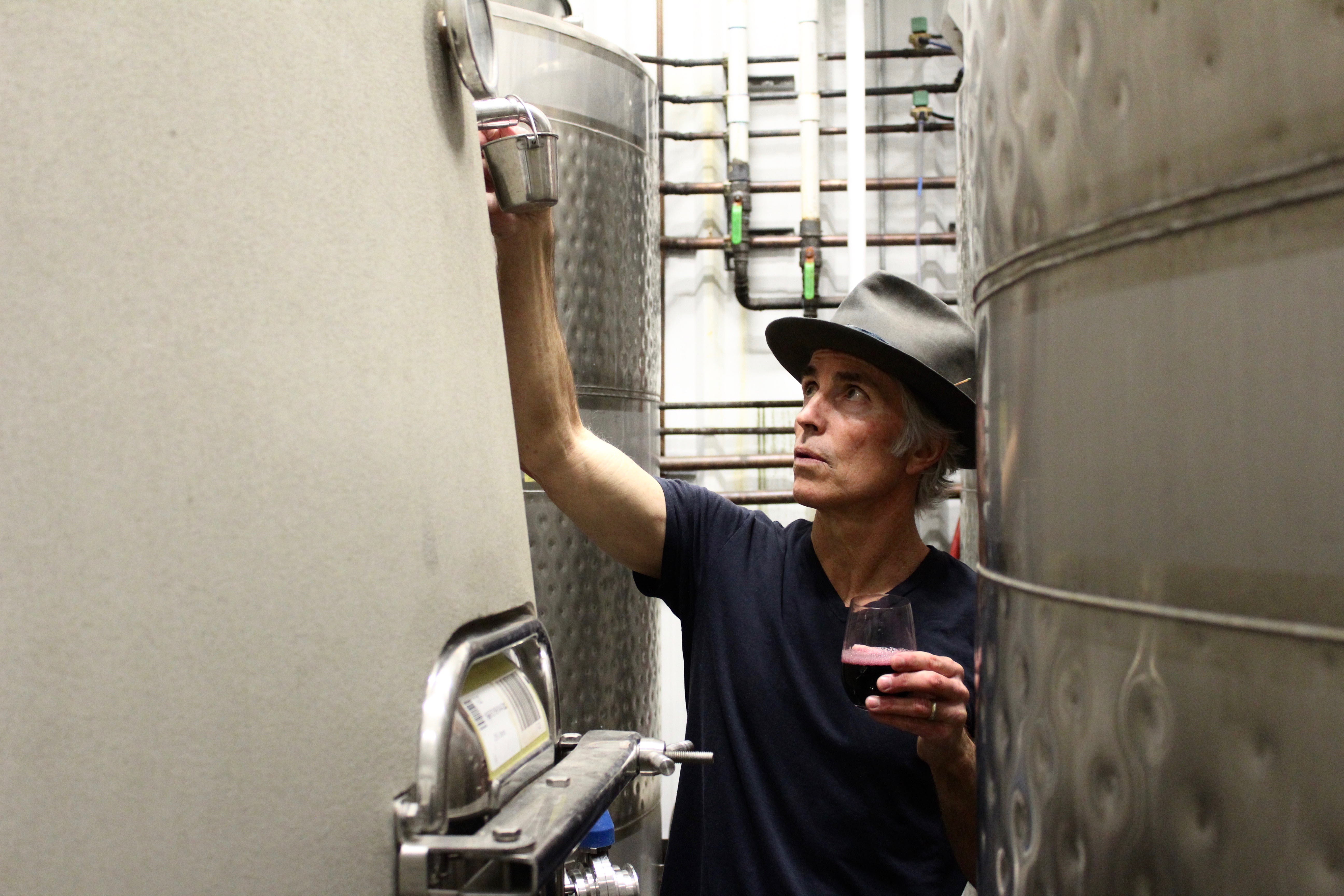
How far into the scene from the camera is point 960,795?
121 centimetres

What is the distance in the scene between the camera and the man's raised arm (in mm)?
1009

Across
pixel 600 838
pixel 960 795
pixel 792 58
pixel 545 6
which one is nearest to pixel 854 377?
pixel 960 795

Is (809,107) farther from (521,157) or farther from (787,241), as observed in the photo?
(521,157)

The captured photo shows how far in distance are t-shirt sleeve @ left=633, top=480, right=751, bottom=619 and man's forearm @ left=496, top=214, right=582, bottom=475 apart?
0.21 m

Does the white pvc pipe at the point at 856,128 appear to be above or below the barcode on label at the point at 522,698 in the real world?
above

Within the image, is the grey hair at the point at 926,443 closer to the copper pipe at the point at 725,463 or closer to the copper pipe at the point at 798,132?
the copper pipe at the point at 725,463

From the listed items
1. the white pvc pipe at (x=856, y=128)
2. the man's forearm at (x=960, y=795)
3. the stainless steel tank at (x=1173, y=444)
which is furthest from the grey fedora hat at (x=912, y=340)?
the white pvc pipe at (x=856, y=128)

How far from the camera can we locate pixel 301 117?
541mm

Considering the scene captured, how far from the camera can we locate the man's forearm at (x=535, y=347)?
998 mm

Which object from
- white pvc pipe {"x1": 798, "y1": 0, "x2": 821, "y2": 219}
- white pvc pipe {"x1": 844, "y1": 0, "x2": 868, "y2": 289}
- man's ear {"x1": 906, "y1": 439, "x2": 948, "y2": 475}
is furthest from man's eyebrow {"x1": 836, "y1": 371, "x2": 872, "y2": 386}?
white pvc pipe {"x1": 798, "y1": 0, "x2": 821, "y2": 219}

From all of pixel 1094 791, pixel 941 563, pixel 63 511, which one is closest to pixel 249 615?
pixel 63 511

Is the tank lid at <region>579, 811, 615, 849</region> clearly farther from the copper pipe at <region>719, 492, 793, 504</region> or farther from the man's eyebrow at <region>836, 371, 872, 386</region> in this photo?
the copper pipe at <region>719, 492, 793, 504</region>

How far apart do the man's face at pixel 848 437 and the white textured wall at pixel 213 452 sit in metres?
0.86

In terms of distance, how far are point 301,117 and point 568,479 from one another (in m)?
0.84
